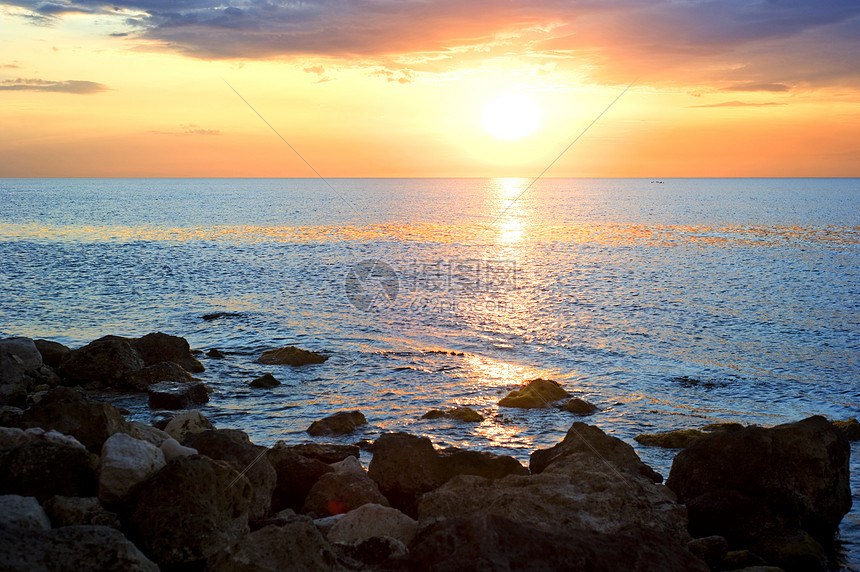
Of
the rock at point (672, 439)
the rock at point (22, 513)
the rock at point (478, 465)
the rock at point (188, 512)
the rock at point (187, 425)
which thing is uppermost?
the rock at point (22, 513)

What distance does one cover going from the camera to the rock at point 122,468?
10.4 metres

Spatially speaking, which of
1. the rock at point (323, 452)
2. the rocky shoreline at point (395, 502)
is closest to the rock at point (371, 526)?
the rocky shoreline at point (395, 502)

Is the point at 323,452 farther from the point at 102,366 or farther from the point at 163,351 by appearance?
the point at 163,351

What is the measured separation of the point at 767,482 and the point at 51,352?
75.1 feet

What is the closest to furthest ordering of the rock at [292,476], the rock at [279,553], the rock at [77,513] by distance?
the rock at [279,553] → the rock at [77,513] → the rock at [292,476]

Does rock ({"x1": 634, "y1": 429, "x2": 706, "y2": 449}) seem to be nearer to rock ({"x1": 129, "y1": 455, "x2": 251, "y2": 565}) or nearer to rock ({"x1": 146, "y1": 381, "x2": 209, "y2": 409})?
rock ({"x1": 129, "y1": 455, "x2": 251, "y2": 565})

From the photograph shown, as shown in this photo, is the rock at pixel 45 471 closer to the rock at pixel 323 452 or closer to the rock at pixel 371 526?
the rock at pixel 371 526

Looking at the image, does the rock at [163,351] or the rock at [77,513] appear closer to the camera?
the rock at [77,513]

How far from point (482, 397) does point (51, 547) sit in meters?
16.5

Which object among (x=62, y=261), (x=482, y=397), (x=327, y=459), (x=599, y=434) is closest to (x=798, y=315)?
(x=482, y=397)

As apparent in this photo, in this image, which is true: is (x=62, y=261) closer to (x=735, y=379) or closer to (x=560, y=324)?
(x=560, y=324)

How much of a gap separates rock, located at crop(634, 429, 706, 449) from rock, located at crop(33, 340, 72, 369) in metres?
19.4

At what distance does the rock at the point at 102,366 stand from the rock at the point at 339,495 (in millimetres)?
12621

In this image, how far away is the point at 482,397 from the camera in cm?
2317
